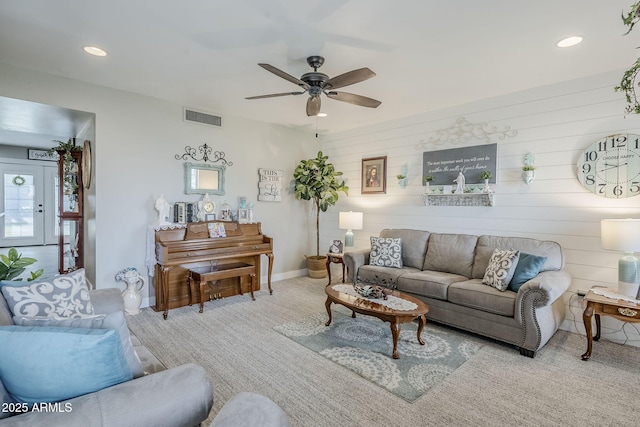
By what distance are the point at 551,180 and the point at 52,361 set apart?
434 cm

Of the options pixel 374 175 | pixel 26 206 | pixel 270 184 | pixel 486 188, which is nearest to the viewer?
pixel 486 188

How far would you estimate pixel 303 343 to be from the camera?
3.03m

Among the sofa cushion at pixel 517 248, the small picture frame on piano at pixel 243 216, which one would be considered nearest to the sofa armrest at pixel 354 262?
the sofa cushion at pixel 517 248

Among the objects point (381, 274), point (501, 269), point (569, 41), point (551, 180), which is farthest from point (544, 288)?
point (569, 41)

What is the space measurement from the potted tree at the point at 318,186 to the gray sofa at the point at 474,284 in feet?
4.26

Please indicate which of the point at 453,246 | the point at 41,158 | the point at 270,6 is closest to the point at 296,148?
the point at 453,246

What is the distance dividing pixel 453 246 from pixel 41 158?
33.4ft

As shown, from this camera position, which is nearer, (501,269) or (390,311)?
(390,311)

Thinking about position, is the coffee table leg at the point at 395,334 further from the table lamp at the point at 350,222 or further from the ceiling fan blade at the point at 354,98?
the table lamp at the point at 350,222

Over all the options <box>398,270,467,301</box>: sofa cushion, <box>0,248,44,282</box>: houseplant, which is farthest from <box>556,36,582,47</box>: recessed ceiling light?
<box>0,248,44,282</box>: houseplant

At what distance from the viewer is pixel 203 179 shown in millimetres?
4547

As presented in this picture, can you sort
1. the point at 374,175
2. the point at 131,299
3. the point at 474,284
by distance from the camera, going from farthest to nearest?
the point at 374,175 < the point at 131,299 < the point at 474,284

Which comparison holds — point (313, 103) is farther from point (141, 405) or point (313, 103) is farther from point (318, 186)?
point (141, 405)

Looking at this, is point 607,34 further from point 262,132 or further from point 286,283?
point 286,283
